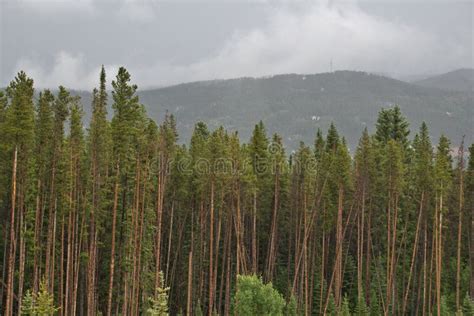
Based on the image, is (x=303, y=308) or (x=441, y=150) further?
(x=441, y=150)

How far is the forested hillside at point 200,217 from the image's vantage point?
40.4 metres

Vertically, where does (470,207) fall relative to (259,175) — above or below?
below

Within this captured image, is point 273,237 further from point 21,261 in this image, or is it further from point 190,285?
point 21,261

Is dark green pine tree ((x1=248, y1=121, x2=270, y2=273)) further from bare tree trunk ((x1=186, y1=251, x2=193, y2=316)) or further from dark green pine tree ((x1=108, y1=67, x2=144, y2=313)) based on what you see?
dark green pine tree ((x1=108, y1=67, x2=144, y2=313))

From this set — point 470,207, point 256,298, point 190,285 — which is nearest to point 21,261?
point 256,298

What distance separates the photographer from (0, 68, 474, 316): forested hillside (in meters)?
40.4

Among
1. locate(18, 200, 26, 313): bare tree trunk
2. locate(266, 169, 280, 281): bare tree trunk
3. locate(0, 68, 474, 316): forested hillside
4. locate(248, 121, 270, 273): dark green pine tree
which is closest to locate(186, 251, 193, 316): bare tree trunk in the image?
locate(0, 68, 474, 316): forested hillside

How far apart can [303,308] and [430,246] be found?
1462 centimetres

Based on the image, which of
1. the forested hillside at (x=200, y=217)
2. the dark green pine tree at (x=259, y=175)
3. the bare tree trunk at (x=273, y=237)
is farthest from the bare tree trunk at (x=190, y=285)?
the bare tree trunk at (x=273, y=237)

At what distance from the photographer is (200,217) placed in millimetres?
55406

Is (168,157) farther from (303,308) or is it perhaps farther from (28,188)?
(303,308)

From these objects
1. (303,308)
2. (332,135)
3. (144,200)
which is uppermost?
(332,135)

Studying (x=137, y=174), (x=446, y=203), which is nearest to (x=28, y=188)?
(x=137, y=174)

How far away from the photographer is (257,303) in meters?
38.3
